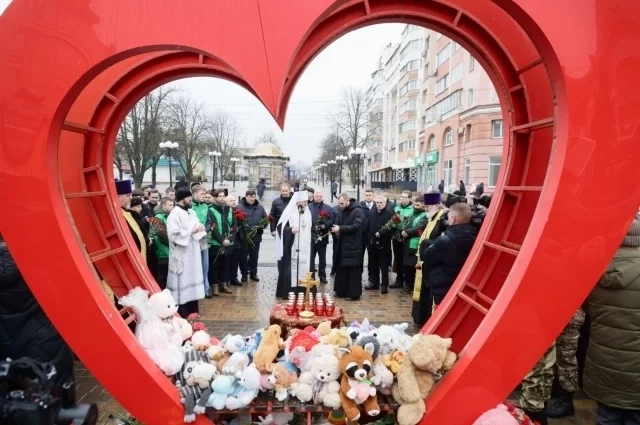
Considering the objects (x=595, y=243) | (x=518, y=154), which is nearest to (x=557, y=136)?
(x=595, y=243)

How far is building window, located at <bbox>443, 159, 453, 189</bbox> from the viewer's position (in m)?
33.4

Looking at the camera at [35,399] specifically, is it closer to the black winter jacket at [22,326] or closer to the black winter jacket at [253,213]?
the black winter jacket at [22,326]

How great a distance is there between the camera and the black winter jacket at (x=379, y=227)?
Answer: 8.18 m

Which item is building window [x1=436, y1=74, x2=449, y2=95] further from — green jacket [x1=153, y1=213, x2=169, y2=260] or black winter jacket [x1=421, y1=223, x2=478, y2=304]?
black winter jacket [x1=421, y1=223, x2=478, y2=304]

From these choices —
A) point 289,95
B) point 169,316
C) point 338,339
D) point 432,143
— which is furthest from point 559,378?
point 432,143

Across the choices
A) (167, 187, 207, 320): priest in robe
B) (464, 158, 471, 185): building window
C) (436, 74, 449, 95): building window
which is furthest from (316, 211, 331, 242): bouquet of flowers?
(436, 74, 449, 95): building window

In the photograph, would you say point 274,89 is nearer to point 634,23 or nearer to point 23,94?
point 23,94

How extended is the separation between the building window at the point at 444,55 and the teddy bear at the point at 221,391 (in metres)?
34.9

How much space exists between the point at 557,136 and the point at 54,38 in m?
2.65

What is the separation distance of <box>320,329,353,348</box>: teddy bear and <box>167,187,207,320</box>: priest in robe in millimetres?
3573

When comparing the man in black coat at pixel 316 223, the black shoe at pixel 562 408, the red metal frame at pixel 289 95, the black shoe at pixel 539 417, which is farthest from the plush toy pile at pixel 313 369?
the man in black coat at pixel 316 223

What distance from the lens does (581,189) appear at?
225 cm

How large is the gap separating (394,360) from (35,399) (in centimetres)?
192

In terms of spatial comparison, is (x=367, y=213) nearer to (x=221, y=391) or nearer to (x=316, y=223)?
(x=316, y=223)
